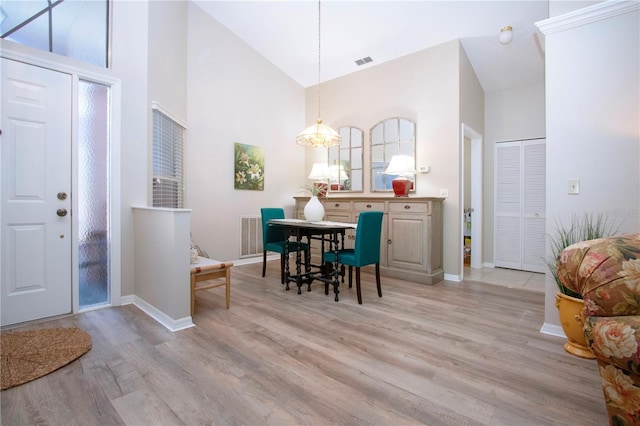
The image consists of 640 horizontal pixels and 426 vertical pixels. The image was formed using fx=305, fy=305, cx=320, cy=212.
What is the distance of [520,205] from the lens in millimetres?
4602

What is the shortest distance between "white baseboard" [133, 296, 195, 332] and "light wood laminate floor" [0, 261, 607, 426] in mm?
70

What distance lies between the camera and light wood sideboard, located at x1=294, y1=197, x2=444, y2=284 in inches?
149

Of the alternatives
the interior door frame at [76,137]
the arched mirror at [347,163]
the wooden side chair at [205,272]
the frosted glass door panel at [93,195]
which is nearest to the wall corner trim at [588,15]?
the arched mirror at [347,163]

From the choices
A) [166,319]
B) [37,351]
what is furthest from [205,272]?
[37,351]

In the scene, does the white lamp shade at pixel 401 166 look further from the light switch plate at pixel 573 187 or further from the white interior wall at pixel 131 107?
the white interior wall at pixel 131 107

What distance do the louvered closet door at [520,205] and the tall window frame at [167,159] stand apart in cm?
463

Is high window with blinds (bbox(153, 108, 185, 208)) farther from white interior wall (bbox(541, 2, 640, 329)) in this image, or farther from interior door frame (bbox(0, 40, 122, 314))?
white interior wall (bbox(541, 2, 640, 329))

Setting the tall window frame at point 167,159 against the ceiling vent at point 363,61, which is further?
the ceiling vent at point 363,61

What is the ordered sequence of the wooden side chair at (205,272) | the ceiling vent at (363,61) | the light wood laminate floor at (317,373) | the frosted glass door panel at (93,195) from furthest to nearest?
1. the ceiling vent at (363,61)
2. the frosted glass door panel at (93,195)
3. the wooden side chair at (205,272)
4. the light wood laminate floor at (317,373)

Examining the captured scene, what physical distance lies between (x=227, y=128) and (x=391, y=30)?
103 inches

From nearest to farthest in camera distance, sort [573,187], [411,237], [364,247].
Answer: [573,187]
[364,247]
[411,237]

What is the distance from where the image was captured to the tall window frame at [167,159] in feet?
10.7

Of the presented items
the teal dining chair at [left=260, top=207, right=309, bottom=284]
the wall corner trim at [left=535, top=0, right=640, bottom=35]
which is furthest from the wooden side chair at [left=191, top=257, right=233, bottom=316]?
the wall corner trim at [left=535, top=0, right=640, bottom=35]

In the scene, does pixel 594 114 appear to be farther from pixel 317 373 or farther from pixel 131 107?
pixel 131 107
